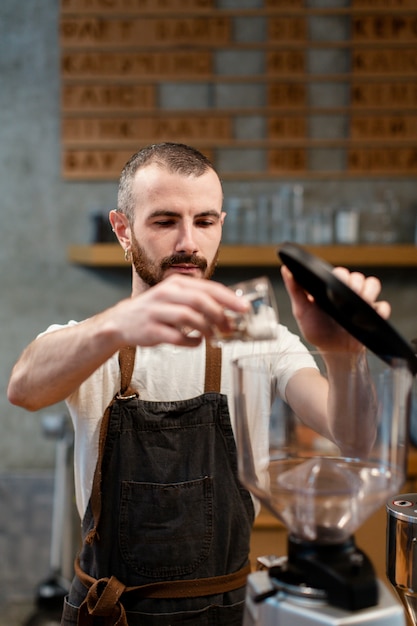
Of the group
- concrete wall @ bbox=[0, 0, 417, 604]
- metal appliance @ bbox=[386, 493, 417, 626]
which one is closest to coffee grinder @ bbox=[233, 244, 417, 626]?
metal appliance @ bbox=[386, 493, 417, 626]

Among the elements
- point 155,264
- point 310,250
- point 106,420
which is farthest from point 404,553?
point 310,250

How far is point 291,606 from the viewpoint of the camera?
0.94 m

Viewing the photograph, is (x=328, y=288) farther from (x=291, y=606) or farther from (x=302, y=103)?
(x=302, y=103)

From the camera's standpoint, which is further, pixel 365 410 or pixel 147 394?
pixel 147 394

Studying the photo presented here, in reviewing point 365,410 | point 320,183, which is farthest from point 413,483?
point 365,410

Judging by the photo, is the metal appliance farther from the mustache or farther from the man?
the mustache

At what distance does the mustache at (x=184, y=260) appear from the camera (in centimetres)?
163

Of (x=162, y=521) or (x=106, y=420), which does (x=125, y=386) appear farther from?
(x=162, y=521)

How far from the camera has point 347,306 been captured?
1040 mm

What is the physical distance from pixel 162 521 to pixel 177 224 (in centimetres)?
57

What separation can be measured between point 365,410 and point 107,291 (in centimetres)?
280

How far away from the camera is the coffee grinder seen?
941mm

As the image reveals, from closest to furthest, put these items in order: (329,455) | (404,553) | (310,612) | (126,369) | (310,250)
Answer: (310,612) < (329,455) < (404,553) < (126,369) < (310,250)

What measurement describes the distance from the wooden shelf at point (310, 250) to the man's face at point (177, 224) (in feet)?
5.68
